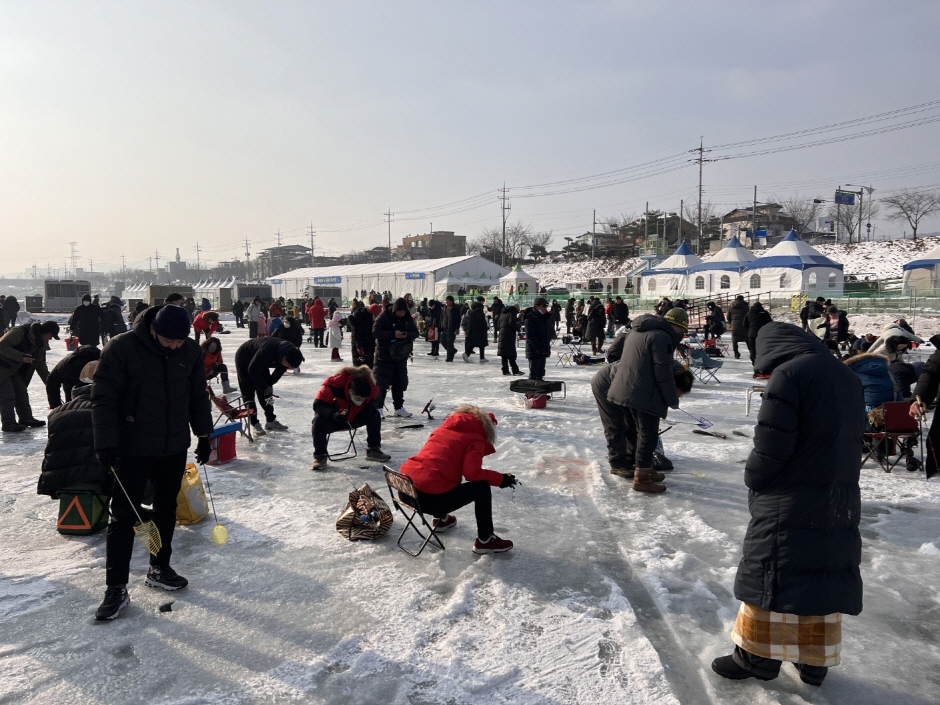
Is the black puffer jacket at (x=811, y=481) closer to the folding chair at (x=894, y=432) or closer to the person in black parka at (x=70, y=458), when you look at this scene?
the folding chair at (x=894, y=432)

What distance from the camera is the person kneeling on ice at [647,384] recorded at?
5.20 m

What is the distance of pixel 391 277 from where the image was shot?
43.7 metres

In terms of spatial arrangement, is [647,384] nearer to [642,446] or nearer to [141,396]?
[642,446]

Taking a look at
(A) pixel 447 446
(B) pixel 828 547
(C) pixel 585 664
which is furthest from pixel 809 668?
(A) pixel 447 446

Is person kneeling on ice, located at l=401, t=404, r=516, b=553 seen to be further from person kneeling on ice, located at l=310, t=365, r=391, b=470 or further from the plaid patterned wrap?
person kneeling on ice, located at l=310, t=365, r=391, b=470

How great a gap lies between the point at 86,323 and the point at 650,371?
12154 mm

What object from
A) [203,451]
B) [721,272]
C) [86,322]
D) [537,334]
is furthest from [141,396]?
[721,272]

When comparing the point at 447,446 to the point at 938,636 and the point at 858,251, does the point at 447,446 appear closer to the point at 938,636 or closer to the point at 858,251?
the point at 938,636

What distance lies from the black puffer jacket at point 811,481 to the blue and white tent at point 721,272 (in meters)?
34.9

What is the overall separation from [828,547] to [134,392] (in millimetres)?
3434

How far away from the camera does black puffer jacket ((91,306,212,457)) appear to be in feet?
10.5

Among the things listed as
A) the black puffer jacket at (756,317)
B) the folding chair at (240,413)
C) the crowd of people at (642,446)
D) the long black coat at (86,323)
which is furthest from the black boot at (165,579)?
the black puffer jacket at (756,317)

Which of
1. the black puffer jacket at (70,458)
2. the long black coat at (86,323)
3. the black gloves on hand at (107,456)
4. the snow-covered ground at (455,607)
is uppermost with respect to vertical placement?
the long black coat at (86,323)

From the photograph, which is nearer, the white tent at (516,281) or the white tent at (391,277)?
the white tent at (516,281)
